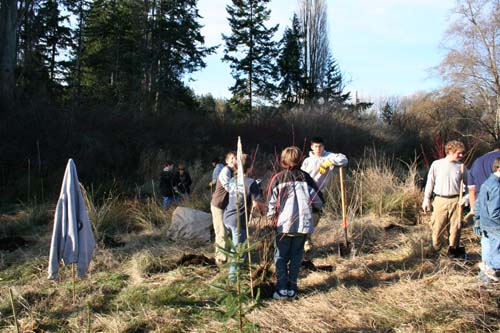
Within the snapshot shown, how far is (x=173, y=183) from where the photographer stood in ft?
30.0

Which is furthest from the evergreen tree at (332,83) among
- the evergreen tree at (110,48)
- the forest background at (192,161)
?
the evergreen tree at (110,48)

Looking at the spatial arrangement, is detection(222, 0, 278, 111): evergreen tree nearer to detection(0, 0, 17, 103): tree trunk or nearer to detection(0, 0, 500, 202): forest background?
detection(0, 0, 500, 202): forest background

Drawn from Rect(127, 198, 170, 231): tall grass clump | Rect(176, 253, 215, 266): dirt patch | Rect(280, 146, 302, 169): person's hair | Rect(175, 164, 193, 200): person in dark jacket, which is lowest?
Rect(176, 253, 215, 266): dirt patch

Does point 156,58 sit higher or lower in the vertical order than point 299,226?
higher

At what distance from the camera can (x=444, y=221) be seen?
4867mm

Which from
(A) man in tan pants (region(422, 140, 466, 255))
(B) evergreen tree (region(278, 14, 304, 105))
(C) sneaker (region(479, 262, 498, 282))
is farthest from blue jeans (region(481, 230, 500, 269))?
(B) evergreen tree (region(278, 14, 304, 105))

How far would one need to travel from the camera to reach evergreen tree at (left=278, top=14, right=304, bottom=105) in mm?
26939

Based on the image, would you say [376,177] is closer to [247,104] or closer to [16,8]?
[16,8]

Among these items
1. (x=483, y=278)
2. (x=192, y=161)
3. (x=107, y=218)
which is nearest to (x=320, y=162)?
(x=483, y=278)

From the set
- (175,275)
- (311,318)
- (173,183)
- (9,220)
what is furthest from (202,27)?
(311,318)

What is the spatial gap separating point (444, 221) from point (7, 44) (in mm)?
14100

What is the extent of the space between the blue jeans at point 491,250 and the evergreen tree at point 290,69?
76.8ft

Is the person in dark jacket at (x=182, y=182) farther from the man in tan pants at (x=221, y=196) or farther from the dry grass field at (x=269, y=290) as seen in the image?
the man in tan pants at (x=221, y=196)

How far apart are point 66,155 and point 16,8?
5.41 m
